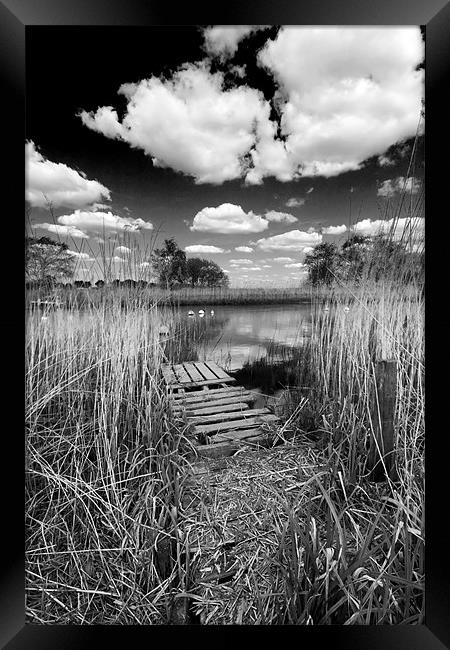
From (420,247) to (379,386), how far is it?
64 cm

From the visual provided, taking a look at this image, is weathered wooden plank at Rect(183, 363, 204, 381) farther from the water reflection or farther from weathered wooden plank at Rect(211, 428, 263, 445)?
weathered wooden plank at Rect(211, 428, 263, 445)

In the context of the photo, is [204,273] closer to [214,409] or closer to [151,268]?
[151,268]

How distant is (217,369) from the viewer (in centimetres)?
136

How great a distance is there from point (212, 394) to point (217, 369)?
0.11 metres

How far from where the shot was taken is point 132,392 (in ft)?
4.40

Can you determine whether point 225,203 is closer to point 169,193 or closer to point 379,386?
point 169,193

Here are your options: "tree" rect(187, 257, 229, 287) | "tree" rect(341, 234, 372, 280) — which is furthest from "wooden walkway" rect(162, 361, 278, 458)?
"tree" rect(341, 234, 372, 280)

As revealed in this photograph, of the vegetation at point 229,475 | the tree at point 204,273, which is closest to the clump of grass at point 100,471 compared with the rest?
the vegetation at point 229,475

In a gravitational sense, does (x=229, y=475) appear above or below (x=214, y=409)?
below

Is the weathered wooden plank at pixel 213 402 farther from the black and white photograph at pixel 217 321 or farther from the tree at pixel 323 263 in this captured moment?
the tree at pixel 323 263
